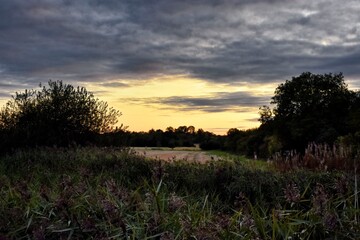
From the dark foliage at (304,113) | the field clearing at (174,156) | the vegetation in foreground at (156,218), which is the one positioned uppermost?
the dark foliage at (304,113)

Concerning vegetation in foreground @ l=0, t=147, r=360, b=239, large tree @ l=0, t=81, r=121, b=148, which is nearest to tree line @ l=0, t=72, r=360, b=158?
large tree @ l=0, t=81, r=121, b=148

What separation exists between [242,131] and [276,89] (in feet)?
40.6

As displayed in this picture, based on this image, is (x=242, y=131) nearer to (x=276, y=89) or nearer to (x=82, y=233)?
(x=276, y=89)

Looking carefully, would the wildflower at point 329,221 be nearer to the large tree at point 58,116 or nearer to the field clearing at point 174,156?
the field clearing at point 174,156

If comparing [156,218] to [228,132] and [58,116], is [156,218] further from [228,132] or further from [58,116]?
[228,132]

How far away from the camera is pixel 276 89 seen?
44969 millimetres

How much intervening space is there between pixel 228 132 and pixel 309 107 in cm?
1764

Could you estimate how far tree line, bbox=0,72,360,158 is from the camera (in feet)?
72.7

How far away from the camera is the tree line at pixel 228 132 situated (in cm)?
2216

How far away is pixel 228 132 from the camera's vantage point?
59719 mm

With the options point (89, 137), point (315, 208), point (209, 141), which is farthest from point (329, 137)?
point (315, 208)

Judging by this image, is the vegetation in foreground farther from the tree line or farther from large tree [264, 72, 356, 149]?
large tree [264, 72, 356, 149]

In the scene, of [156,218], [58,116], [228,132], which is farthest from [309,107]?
[156,218]

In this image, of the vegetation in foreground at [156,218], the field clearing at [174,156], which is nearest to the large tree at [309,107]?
the field clearing at [174,156]
